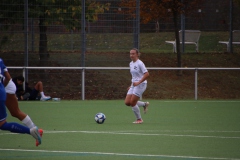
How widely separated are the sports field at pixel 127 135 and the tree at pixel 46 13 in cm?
539

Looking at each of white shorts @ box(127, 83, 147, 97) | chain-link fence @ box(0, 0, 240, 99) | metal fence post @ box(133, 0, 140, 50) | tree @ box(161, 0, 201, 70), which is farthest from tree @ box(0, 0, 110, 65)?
white shorts @ box(127, 83, 147, 97)

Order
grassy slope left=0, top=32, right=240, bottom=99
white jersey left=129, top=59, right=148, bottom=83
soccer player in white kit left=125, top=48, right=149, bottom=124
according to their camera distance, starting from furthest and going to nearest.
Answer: grassy slope left=0, top=32, right=240, bottom=99, white jersey left=129, top=59, right=148, bottom=83, soccer player in white kit left=125, top=48, right=149, bottom=124

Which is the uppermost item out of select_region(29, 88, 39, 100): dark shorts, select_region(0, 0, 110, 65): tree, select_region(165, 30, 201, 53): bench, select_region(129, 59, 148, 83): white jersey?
select_region(0, 0, 110, 65): tree

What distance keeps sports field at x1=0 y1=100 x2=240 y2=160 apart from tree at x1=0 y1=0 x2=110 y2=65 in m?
5.39

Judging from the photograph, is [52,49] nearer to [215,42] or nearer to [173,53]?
[173,53]

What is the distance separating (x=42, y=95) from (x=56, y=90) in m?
2.42

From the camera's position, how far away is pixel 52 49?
2767cm

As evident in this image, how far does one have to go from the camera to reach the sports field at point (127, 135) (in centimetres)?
1081

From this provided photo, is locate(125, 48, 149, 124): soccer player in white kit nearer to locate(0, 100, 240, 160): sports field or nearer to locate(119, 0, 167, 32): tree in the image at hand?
locate(0, 100, 240, 160): sports field

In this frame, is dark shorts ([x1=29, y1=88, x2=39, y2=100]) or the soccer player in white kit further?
dark shorts ([x1=29, y1=88, x2=39, y2=100])

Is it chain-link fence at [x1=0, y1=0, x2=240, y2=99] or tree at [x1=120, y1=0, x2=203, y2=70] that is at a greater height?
tree at [x1=120, y1=0, x2=203, y2=70]

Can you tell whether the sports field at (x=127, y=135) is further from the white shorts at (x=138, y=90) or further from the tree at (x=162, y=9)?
the tree at (x=162, y=9)

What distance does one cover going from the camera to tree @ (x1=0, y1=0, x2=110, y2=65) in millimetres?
26812

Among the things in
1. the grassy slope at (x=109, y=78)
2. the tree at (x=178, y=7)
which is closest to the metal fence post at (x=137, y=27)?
the grassy slope at (x=109, y=78)
